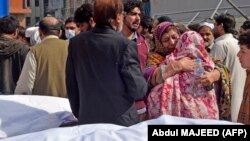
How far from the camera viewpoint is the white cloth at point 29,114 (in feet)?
8.04

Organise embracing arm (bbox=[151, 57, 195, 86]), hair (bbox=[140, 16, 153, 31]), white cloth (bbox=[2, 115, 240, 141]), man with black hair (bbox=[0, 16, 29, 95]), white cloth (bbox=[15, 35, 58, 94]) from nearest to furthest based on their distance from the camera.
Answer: white cloth (bbox=[2, 115, 240, 141]) → embracing arm (bbox=[151, 57, 195, 86]) → white cloth (bbox=[15, 35, 58, 94]) → man with black hair (bbox=[0, 16, 29, 95]) → hair (bbox=[140, 16, 153, 31])

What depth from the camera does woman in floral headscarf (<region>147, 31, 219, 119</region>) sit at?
9.70 ft

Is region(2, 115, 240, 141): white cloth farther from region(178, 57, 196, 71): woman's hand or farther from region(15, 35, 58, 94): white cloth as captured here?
region(15, 35, 58, 94): white cloth

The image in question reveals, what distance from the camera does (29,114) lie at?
2.55 meters

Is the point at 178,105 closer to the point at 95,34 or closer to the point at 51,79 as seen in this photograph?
the point at 95,34

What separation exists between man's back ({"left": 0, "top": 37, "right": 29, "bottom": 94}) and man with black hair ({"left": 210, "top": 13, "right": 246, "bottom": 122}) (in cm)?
178

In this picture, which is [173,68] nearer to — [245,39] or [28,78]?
[245,39]

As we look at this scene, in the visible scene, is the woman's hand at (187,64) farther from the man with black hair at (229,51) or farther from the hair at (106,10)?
the man with black hair at (229,51)

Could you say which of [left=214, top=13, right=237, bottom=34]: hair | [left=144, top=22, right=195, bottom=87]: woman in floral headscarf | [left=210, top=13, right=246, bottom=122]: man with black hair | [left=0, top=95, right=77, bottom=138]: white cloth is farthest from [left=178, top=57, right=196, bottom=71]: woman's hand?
[left=214, top=13, right=237, bottom=34]: hair

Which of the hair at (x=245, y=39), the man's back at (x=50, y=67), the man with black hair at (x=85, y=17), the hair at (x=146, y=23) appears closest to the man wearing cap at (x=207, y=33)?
the hair at (x=146, y=23)

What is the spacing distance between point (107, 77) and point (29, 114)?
50 cm

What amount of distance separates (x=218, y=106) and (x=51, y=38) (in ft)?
4.79

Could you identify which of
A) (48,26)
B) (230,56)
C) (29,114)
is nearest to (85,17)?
(48,26)

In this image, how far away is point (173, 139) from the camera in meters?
1.49
